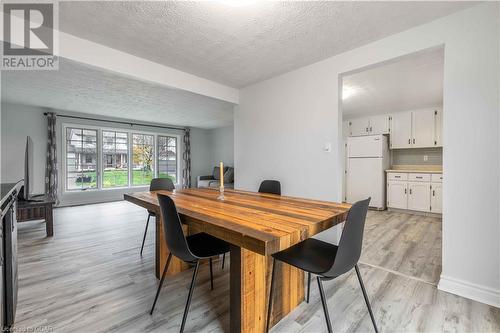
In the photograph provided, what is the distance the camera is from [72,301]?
172cm

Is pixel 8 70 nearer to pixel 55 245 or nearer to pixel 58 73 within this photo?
pixel 58 73

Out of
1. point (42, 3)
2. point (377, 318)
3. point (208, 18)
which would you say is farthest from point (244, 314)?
point (42, 3)

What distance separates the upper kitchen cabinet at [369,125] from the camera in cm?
512

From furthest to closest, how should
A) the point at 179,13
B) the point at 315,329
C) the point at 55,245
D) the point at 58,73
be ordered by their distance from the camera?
the point at 58,73
the point at 55,245
the point at 179,13
the point at 315,329

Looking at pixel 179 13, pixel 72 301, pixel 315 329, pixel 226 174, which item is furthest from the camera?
pixel 226 174

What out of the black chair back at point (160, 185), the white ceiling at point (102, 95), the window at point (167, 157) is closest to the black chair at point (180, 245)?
the black chair back at point (160, 185)

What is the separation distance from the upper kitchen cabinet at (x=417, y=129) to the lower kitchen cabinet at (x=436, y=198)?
0.85 m

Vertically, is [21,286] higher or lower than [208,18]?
lower

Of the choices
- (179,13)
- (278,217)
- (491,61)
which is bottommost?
(278,217)

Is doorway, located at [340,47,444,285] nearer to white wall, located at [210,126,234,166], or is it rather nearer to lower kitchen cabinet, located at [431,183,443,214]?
lower kitchen cabinet, located at [431,183,443,214]

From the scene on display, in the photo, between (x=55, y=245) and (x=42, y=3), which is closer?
(x=42, y=3)

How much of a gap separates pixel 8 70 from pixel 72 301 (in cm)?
324

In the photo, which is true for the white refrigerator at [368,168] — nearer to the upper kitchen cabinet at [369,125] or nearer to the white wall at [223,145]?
the upper kitchen cabinet at [369,125]

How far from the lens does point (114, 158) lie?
20.5 feet
